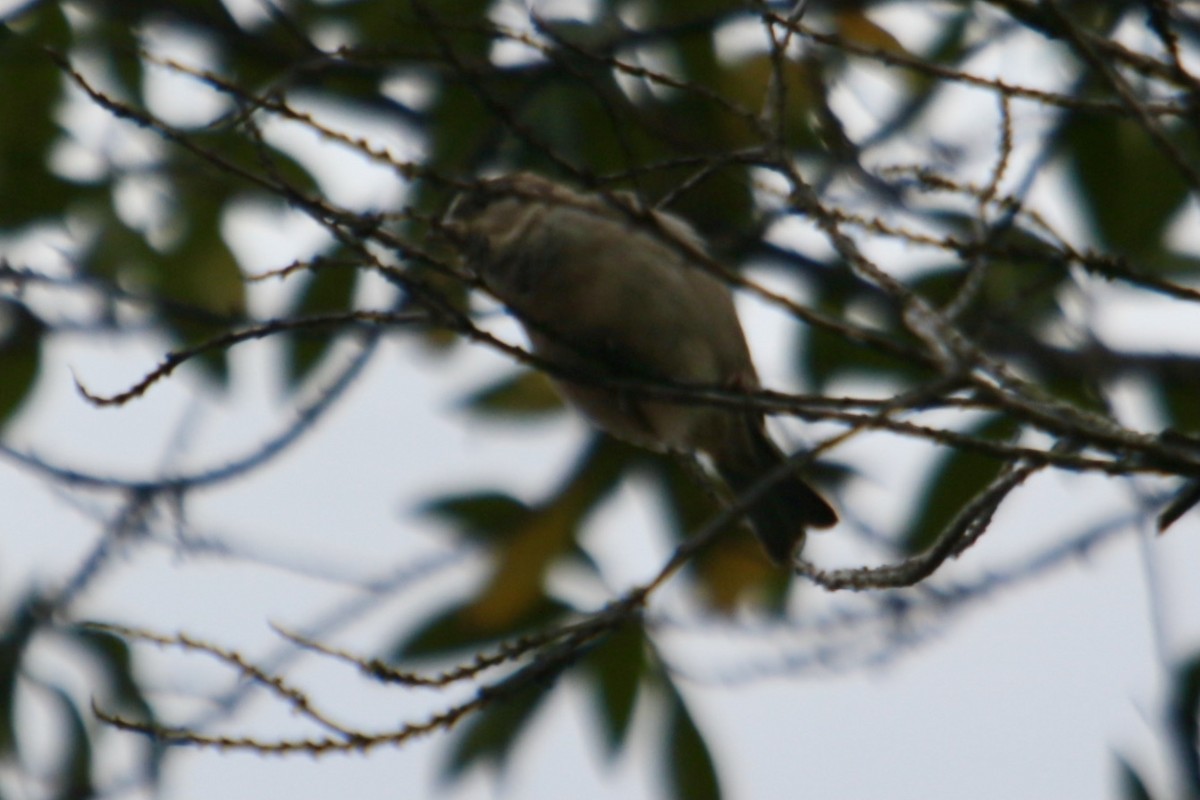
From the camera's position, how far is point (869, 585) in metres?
2.66

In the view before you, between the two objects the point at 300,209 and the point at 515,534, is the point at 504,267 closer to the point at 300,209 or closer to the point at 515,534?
the point at 515,534

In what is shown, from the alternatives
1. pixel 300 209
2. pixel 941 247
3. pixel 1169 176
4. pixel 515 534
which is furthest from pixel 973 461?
pixel 300 209

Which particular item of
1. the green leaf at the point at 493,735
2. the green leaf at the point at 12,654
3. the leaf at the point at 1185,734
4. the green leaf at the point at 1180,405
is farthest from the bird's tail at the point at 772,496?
the green leaf at the point at 12,654

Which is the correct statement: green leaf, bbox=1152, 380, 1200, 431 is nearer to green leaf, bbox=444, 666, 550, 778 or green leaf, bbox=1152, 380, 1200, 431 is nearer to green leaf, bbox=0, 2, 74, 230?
green leaf, bbox=444, 666, 550, 778

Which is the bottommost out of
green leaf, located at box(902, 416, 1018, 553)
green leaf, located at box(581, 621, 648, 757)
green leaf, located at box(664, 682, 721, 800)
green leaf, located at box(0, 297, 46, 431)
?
green leaf, located at box(664, 682, 721, 800)

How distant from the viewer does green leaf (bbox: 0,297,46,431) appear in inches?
175

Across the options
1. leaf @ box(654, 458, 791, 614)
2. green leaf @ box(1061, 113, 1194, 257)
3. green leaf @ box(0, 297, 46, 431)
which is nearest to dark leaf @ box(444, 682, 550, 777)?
leaf @ box(654, 458, 791, 614)

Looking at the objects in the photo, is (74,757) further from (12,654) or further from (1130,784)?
(1130,784)

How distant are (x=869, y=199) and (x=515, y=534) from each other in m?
1.49

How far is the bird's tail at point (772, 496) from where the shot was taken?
4293 mm

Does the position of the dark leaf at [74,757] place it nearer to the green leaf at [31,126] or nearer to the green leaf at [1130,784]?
the green leaf at [31,126]

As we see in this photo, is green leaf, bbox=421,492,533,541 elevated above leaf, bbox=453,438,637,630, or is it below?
above

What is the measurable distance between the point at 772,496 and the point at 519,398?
0.90 metres

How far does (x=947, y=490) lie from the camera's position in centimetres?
394
